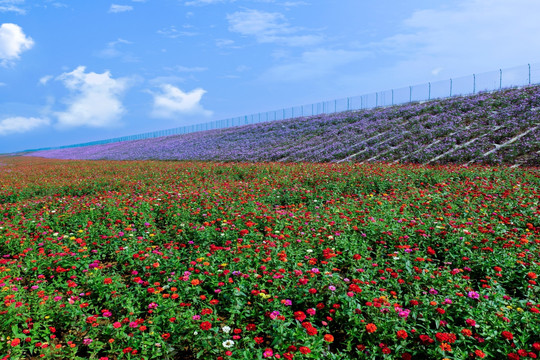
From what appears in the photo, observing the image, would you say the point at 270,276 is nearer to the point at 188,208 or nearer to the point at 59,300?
the point at 59,300

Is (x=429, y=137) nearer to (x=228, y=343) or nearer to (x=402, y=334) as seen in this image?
(x=402, y=334)

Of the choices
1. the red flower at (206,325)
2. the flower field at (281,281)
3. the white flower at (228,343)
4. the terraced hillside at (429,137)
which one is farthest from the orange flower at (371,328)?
the terraced hillside at (429,137)

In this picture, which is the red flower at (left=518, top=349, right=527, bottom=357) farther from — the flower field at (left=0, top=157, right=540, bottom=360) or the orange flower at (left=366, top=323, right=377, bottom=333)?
the orange flower at (left=366, top=323, right=377, bottom=333)

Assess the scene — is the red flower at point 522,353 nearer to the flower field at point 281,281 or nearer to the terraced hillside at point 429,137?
the flower field at point 281,281

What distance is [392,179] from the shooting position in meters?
10.3

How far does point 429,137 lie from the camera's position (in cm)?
1886

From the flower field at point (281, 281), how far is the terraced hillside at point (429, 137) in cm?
825

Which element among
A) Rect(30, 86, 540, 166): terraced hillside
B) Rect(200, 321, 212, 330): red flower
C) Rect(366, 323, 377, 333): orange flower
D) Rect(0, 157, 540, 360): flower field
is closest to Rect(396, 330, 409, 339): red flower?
Rect(0, 157, 540, 360): flower field

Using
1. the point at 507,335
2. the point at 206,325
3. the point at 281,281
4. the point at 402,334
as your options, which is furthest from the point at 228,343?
the point at 507,335

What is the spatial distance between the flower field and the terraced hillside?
8.25 m

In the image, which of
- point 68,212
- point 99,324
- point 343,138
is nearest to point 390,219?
point 99,324

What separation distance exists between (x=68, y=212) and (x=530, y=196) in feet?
35.8

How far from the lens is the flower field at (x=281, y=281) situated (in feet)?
9.89

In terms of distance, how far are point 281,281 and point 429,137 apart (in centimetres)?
1796
